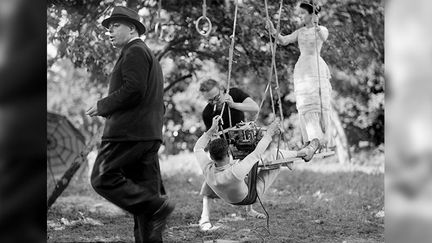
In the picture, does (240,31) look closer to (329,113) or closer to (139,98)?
(329,113)

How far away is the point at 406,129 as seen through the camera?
2.27m

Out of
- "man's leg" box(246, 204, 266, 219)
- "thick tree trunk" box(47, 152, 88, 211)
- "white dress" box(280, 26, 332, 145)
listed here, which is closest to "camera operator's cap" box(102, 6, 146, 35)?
"white dress" box(280, 26, 332, 145)

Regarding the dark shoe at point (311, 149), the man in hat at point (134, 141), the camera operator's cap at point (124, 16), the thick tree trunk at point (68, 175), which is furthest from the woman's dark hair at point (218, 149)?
the thick tree trunk at point (68, 175)

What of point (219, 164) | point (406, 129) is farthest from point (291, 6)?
point (406, 129)

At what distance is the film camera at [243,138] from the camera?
4.31 m

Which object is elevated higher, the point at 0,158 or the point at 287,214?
the point at 0,158

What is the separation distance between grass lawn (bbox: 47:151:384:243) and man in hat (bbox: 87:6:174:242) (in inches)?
47.9

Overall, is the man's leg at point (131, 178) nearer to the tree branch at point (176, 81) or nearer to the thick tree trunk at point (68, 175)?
the tree branch at point (176, 81)

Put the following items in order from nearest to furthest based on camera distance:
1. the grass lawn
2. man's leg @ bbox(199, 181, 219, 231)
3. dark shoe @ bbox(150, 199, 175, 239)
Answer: dark shoe @ bbox(150, 199, 175, 239), man's leg @ bbox(199, 181, 219, 231), the grass lawn

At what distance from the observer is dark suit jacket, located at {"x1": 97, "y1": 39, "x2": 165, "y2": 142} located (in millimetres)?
3684

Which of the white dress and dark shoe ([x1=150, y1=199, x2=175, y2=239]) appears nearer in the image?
dark shoe ([x1=150, y1=199, x2=175, y2=239])

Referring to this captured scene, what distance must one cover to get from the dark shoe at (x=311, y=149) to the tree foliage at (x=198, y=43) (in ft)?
3.27

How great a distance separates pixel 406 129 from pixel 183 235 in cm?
308

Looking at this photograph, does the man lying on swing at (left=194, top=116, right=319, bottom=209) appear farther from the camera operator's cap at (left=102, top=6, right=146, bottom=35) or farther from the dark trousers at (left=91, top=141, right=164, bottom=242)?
the camera operator's cap at (left=102, top=6, right=146, bottom=35)
